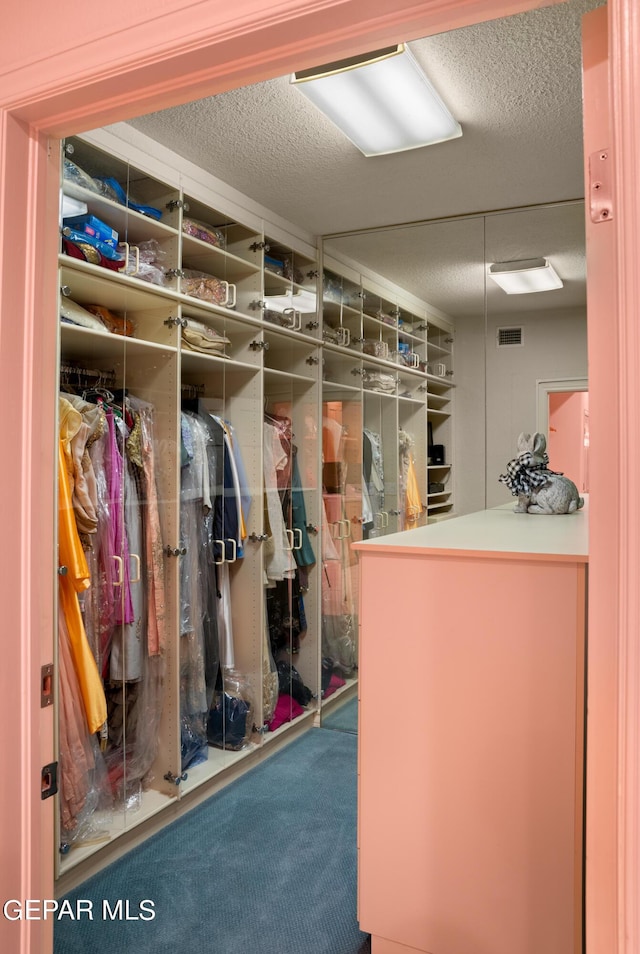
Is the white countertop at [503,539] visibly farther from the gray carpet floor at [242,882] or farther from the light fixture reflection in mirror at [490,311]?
the gray carpet floor at [242,882]

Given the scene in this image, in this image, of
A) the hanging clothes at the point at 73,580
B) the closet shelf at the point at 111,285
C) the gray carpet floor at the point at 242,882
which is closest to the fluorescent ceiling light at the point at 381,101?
the closet shelf at the point at 111,285

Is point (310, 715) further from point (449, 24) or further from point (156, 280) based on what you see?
point (449, 24)

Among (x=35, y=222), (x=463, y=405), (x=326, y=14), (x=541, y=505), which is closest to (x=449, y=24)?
(x=326, y=14)

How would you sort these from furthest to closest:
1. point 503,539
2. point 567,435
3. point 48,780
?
point 567,435
point 503,539
point 48,780

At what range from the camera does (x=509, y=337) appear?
11.6ft

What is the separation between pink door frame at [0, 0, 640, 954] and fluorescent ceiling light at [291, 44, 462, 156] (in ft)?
4.18

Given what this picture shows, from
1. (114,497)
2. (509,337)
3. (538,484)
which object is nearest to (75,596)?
(114,497)

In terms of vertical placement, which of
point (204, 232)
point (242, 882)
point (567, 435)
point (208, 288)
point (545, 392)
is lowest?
point (242, 882)

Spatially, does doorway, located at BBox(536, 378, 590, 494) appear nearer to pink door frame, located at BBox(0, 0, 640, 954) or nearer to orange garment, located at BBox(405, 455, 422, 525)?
orange garment, located at BBox(405, 455, 422, 525)

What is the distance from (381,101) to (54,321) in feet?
5.55

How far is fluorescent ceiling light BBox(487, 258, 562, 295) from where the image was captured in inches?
132

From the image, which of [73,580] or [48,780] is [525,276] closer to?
[73,580]

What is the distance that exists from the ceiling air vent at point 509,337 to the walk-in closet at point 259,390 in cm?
2

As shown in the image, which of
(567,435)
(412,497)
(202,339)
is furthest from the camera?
(412,497)
